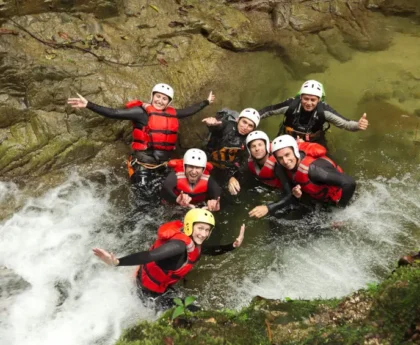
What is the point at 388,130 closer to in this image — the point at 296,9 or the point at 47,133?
the point at 296,9

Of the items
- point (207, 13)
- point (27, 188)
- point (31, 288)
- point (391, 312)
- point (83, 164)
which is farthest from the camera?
point (207, 13)

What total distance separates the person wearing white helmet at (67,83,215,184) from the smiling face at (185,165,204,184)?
1.30 m

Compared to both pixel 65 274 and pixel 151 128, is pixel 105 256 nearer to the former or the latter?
pixel 65 274

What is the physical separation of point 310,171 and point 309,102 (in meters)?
1.76

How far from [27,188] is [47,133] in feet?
4.06

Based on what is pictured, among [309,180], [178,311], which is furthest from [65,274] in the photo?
[309,180]

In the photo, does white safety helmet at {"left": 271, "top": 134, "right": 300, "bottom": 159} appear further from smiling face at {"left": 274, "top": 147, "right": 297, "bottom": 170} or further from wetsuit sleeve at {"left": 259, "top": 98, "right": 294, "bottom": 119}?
wetsuit sleeve at {"left": 259, "top": 98, "right": 294, "bottom": 119}

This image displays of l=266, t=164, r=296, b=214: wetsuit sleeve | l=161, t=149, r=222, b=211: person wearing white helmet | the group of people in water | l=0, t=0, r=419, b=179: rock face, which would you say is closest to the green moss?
the group of people in water

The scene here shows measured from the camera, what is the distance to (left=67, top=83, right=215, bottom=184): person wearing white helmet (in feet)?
25.6

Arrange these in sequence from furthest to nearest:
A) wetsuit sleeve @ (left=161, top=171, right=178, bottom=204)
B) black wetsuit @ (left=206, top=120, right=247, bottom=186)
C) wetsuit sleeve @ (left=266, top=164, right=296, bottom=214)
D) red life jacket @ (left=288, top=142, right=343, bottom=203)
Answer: black wetsuit @ (left=206, top=120, right=247, bottom=186)
wetsuit sleeve @ (left=161, top=171, right=178, bottom=204)
red life jacket @ (left=288, top=142, right=343, bottom=203)
wetsuit sleeve @ (left=266, top=164, right=296, bottom=214)

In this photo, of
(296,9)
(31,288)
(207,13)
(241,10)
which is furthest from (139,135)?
(296,9)

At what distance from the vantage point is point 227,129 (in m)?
8.13

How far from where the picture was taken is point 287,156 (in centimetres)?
671

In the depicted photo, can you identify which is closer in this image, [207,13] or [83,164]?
[83,164]
